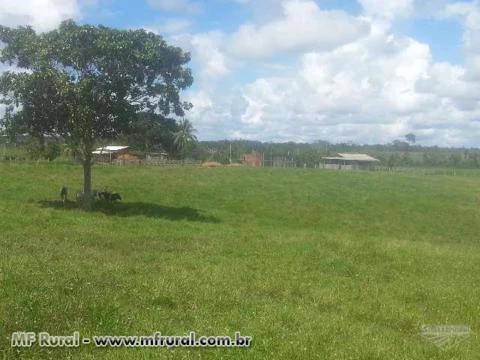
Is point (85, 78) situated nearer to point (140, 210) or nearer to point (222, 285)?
point (140, 210)

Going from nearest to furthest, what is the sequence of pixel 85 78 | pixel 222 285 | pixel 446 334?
1. pixel 446 334
2. pixel 222 285
3. pixel 85 78

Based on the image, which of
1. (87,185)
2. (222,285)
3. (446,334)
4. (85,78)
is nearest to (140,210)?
(87,185)

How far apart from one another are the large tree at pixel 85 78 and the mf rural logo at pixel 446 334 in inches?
857

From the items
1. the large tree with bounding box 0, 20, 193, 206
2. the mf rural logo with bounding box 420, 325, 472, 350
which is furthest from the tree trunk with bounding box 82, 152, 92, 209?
the mf rural logo with bounding box 420, 325, 472, 350

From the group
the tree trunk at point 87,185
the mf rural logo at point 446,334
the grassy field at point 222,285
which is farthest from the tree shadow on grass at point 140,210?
the mf rural logo at point 446,334

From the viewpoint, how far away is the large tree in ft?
90.2

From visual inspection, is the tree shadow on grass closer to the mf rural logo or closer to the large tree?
the large tree

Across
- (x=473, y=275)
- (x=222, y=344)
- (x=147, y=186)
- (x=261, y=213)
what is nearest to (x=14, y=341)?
(x=222, y=344)

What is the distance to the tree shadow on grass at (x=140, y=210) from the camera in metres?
29.1

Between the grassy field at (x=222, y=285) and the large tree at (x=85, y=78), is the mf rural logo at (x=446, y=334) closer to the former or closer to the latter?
the grassy field at (x=222, y=285)

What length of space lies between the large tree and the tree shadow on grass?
5.05ft

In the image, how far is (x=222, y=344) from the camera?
823 cm

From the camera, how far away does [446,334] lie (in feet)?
32.3

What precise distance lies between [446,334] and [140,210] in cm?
2298
